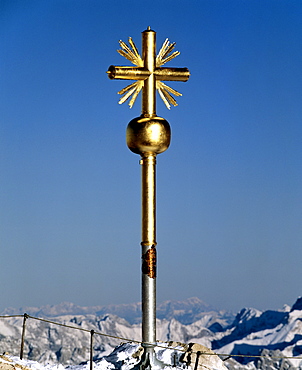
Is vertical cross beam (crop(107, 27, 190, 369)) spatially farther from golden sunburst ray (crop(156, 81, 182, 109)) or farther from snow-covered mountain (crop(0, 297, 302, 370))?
snow-covered mountain (crop(0, 297, 302, 370))

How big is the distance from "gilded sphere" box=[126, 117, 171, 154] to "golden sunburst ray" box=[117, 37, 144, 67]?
44.9 inches

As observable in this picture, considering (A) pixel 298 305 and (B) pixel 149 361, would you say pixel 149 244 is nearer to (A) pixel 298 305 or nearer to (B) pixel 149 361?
(B) pixel 149 361

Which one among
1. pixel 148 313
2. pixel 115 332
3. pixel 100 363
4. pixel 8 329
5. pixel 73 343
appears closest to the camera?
pixel 148 313

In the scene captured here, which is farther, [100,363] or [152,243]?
[100,363]

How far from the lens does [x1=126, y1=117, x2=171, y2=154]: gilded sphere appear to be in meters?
15.9

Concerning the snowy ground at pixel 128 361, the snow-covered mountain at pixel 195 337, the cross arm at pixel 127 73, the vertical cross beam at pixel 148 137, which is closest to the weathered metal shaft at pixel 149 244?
the vertical cross beam at pixel 148 137

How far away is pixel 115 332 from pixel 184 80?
110 meters

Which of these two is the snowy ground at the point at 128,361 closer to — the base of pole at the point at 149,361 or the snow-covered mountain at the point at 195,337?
the base of pole at the point at 149,361

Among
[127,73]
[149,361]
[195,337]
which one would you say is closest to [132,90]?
[127,73]

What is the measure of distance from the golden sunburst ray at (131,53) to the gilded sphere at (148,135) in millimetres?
1141

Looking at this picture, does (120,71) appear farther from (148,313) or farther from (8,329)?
(8,329)

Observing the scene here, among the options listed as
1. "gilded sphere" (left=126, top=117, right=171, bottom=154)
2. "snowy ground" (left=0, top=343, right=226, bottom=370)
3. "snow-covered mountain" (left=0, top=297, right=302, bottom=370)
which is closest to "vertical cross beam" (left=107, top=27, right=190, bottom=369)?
"gilded sphere" (left=126, top=117, right=171, bottom=154)

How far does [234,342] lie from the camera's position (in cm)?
13150

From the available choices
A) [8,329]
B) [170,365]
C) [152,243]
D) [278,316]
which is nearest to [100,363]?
[170,365]
